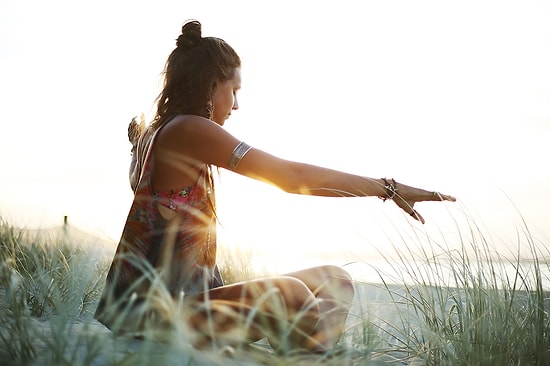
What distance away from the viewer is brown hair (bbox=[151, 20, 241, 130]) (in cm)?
253

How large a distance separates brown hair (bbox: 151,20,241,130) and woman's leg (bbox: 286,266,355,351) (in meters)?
0.83

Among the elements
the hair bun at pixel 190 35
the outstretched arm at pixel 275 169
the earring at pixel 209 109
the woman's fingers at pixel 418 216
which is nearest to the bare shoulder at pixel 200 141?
the outstretched arm at pixel 275 169

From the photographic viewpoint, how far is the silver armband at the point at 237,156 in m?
2.30

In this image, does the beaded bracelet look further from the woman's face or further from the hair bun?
the hair bun

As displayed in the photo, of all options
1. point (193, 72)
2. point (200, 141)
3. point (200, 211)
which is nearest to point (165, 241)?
point (200, 211)

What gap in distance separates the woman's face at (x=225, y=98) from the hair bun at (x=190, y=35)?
21 centimetres

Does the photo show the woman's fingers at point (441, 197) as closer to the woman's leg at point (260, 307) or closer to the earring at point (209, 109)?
the woman's leg at point (260, 307)

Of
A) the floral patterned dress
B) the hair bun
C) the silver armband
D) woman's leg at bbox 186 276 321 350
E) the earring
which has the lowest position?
woman's leg at bbox 186 276 321 350

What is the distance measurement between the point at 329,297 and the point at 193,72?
1.10 meters

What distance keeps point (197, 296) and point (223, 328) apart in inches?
6.7

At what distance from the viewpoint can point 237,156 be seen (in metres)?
2.30

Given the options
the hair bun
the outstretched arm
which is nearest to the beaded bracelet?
the outstretched arm

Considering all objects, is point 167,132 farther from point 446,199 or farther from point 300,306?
point 446,199

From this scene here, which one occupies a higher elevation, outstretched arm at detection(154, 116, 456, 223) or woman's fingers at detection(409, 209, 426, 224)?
outstretched arm at detection(154, 116, 456, 223)
